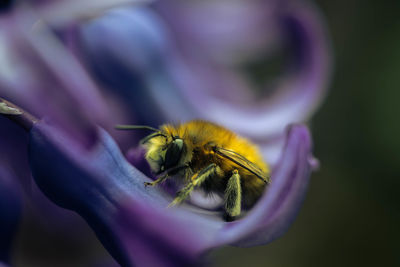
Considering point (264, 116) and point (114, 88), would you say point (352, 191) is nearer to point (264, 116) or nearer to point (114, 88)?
point (264, 116)

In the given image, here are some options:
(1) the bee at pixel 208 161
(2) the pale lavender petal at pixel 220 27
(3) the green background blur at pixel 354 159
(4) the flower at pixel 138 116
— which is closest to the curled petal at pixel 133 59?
(4) the flower at pixel 138 116

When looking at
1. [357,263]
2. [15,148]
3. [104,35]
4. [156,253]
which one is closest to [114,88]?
[104,35]

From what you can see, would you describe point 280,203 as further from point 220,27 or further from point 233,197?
point 220,27

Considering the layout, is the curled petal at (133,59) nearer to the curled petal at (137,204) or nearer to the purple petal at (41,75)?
the purple petal at (41,75)

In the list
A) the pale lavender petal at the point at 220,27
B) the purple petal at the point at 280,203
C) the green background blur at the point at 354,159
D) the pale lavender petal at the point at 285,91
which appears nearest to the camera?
the purple petal at the point at 280,203

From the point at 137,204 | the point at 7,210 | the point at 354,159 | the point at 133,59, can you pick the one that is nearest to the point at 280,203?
the point at 137,204

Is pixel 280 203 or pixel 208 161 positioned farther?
pixel 208 161
